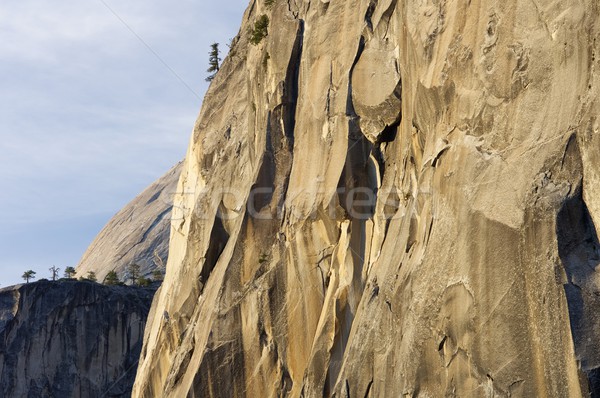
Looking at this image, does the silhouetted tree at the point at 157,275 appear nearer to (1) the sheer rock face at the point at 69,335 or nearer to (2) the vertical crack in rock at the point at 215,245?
(1) the sheer rock face at the point at 69,335

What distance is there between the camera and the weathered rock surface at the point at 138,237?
10658cm

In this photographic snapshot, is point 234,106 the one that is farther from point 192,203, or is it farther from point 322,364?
point 322,364

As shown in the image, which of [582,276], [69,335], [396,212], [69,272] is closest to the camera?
[582,276]

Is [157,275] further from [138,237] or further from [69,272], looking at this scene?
[138,237]

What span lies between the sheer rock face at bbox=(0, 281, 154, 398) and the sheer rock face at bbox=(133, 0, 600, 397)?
1423 inches

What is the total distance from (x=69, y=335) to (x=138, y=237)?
998 inches

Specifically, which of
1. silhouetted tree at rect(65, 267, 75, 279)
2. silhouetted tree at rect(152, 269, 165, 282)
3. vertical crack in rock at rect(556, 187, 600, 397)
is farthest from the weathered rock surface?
vertical crack in rock at rect(556, 187, 600, 397)

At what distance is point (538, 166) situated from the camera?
24094 millimetres

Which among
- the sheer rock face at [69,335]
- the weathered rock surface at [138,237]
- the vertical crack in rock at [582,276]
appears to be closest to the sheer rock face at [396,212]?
the vertical crack in rock at [582,276]

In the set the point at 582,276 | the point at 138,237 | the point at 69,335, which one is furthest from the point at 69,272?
the point at 582,276

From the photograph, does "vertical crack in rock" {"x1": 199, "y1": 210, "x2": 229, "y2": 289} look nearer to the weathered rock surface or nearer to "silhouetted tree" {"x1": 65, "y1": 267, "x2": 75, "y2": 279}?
the weathered rock surface

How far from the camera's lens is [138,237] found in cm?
11069

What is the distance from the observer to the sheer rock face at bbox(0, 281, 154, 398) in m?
85.6

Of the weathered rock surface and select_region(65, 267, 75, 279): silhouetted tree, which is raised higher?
the weathered rock surface
